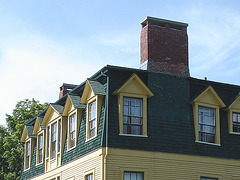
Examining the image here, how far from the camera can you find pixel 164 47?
30.1 m

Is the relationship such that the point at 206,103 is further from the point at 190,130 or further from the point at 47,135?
the point at 47,135

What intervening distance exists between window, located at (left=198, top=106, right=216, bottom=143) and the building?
0.17 ft

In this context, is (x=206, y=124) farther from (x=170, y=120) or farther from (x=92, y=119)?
(x=92, y=119)

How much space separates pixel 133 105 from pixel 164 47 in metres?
4.10

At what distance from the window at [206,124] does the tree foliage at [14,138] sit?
25.0 m

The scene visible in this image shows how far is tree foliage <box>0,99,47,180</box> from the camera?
5103 centimetres

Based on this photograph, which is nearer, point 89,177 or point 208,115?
point 89,177

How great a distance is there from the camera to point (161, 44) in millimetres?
30125

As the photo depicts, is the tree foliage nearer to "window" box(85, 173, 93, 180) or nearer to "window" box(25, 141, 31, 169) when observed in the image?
"window" box(25, 141, 31, 169)

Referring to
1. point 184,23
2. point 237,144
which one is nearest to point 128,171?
point 237,144

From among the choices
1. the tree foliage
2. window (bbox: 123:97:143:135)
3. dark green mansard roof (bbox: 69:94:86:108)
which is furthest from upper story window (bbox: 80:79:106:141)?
the tree foliage

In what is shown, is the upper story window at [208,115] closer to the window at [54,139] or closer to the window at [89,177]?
the window at [89,177]

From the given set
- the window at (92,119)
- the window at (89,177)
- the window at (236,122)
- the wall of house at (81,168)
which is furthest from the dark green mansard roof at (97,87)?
the window at (236,122)

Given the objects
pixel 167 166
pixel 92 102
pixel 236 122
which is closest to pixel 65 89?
pixel 92 102
